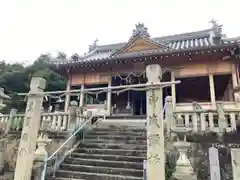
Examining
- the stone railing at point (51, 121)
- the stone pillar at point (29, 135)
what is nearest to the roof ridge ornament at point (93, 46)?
the stone railing at point (51, 121)

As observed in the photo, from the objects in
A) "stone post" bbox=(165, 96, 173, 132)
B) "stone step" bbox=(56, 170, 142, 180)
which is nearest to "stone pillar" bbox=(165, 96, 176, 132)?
"stone post" bbox=(165, 96, 173, 132)

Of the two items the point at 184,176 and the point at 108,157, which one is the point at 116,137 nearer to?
the point at 108,157

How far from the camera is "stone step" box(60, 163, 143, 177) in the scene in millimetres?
5713

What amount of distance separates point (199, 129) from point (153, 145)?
2562 mm

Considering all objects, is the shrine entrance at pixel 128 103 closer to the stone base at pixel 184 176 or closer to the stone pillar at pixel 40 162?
the stone pillar at pixel 40 162

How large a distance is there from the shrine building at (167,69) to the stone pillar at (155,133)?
5766mm

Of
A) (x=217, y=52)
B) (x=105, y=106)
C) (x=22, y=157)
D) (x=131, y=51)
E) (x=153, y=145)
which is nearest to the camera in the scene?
(x=153, y=145)

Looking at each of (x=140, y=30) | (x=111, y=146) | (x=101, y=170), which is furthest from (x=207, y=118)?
(x=140, y=30)

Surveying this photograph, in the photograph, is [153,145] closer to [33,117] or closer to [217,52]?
[33,117]

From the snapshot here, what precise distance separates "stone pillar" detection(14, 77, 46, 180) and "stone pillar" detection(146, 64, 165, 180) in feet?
10.1

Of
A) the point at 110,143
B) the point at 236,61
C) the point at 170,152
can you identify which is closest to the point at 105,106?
the point at 110,143

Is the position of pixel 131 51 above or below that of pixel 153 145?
above

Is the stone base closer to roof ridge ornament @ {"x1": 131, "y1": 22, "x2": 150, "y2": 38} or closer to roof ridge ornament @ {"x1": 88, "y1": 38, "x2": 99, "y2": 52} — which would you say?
roof ridge ornament @ {"x1": 131, "y1": 22, "x2": 150, "y2": 38}

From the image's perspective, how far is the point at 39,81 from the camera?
5848 millimetres
